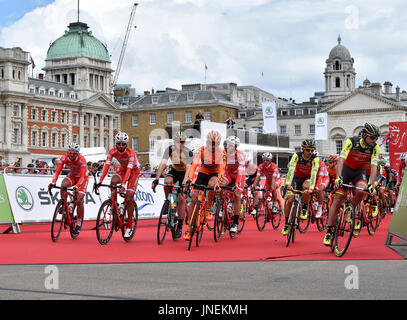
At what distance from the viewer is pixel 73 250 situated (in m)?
12.2

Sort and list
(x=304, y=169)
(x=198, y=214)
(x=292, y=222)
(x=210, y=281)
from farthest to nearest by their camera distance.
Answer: (x=304, y=169)
(x=292, y=222)
(x=198, y=214)
(x=210, y=281)

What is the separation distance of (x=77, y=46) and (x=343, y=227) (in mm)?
115464

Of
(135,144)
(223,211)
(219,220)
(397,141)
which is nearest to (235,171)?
(223,211)

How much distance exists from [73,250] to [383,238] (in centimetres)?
635

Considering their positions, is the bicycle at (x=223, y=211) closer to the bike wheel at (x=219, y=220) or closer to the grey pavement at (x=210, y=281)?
the bike wheel at (x=219, y=220)

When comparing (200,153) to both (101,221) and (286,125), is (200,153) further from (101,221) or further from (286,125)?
(286,125)

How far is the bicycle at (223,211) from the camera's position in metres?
13.6

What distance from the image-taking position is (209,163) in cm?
1312

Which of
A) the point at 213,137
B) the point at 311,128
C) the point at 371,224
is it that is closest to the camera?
the point at 213,137

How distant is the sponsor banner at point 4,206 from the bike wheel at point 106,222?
13.8ft

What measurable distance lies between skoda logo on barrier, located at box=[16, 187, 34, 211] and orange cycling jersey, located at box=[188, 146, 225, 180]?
5761 millimetres

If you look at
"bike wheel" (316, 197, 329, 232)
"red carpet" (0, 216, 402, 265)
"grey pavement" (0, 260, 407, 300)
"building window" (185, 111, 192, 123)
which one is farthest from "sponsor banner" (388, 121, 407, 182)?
"building window" (185, 111, 192, 123)

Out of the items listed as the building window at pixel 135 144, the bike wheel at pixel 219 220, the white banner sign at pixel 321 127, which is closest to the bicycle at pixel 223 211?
the bike wheel at pixel 219 220

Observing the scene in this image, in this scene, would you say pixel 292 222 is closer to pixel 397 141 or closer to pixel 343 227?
pixel 343 227
